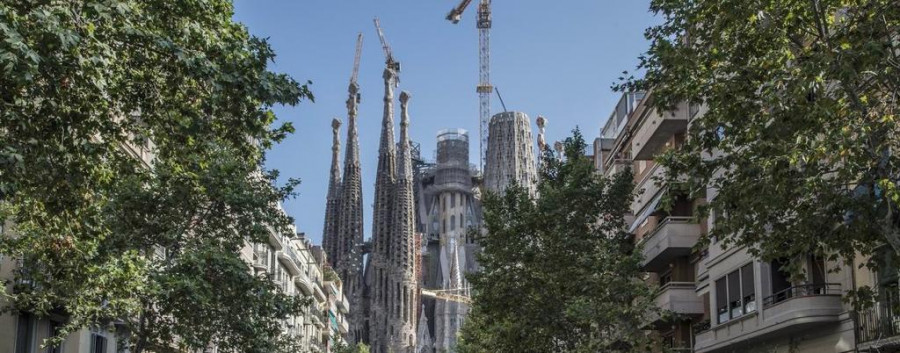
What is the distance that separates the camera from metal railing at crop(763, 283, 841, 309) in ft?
A: 93.1

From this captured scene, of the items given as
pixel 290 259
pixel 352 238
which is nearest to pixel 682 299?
pixel 290 259

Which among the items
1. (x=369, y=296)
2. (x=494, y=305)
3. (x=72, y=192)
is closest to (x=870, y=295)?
(x=72, y=192)

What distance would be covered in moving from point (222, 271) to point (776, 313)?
15268 mm

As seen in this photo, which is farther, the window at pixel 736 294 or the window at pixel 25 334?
the window at pixel 736 294

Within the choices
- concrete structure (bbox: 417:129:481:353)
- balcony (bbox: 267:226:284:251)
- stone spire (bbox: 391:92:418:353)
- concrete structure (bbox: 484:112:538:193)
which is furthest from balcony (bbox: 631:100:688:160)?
concrete structure (bbox: 417:129:481:353)

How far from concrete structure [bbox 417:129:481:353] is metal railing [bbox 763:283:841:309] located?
486 feet

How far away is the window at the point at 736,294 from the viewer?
32.7m

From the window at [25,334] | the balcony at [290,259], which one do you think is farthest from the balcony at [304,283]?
the window at [25,334]

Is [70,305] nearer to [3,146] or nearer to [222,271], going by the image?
[222,271]

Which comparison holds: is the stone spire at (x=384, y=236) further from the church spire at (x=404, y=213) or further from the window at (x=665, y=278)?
the window at (x=665, y=278)

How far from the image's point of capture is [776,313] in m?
30.0

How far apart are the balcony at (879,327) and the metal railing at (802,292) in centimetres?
124

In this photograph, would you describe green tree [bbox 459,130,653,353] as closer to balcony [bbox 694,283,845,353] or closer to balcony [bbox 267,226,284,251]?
balcony [bbox 694,283,845,353]

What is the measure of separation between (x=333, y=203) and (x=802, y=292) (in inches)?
6248
